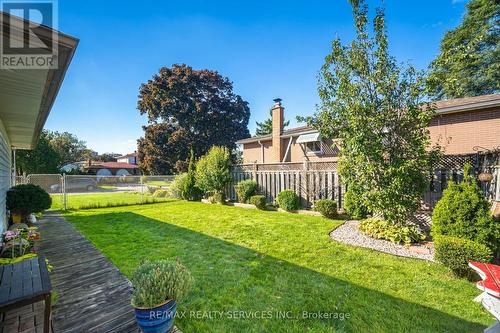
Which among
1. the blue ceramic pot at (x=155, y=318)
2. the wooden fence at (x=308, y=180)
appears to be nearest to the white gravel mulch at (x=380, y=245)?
the wooden fence at (x=308, y=180)

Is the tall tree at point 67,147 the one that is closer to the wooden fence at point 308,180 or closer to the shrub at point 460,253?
the wooden fence at point 308,180

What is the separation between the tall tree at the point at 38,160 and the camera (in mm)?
22703

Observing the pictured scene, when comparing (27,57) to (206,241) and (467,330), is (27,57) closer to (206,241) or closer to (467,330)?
(206,241)

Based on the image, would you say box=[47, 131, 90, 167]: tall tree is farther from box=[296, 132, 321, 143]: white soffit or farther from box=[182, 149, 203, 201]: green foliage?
box=[296, 132, 321, 143]: white soffit

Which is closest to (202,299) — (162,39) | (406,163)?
(406,163)

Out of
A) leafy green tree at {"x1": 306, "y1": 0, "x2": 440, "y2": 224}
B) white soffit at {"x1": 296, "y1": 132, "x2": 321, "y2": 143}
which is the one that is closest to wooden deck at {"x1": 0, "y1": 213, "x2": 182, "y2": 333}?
leafy green tree at {"x1": 306, "y1": 0, "x2": 440, "y2": 224}

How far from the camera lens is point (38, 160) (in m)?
23.9

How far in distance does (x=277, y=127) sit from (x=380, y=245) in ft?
37.6

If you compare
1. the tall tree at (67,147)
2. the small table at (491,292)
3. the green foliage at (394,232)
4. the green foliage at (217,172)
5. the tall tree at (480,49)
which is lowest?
the green foliage at (394,232)

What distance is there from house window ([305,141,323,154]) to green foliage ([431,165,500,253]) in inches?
390

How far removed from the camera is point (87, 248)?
5.37 meters

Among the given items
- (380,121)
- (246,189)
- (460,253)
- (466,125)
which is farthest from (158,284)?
(466,125)

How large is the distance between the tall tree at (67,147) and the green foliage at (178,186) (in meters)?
31.3

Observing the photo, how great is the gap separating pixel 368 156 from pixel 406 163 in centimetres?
82
